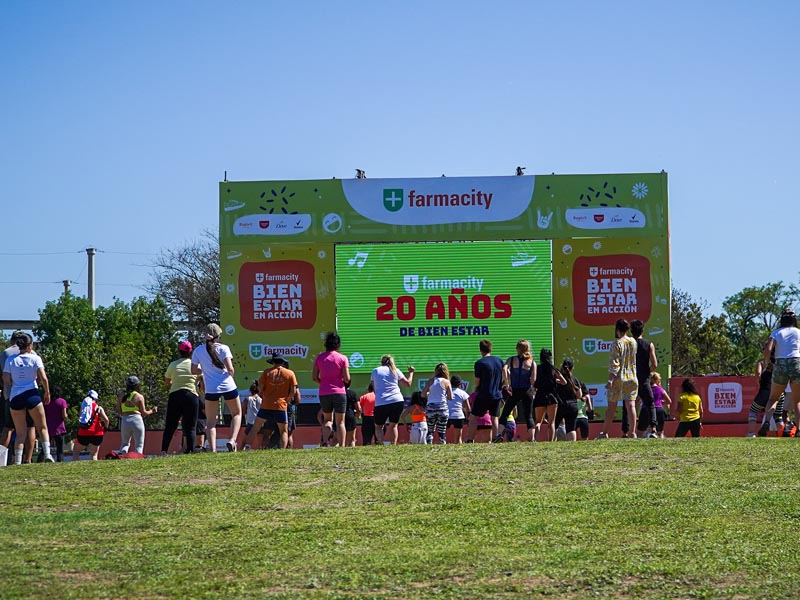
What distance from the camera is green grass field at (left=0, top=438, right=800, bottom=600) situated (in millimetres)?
6738

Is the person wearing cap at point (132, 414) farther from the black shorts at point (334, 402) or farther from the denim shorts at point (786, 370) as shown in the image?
the denim shorts at point (786, 370)

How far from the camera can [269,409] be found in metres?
15.6

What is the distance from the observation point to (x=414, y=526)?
331 inches

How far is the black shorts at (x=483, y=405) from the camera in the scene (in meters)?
17.3

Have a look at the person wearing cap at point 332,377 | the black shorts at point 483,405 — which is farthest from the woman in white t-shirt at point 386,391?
the person wearing cap at point 332,377

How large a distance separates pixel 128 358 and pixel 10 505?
37526 millimetres

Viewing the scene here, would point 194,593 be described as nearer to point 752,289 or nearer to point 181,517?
point 181,517

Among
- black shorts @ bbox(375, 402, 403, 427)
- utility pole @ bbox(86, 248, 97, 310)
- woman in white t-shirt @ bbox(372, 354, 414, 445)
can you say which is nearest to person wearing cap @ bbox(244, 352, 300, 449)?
woman in white t-shirt @ bbox(372, 354, 414, 445)

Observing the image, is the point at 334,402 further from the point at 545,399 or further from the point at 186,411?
the point at 545,399

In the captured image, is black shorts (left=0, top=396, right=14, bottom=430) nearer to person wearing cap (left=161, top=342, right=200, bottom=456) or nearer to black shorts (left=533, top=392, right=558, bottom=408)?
person wearing cap (left=161, top=342, right=200, bottom=456)

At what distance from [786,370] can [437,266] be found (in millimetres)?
14172

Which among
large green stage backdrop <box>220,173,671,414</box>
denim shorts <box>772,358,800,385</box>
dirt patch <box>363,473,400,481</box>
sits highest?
large green stage backdrop <box>220,173,671,414</box>

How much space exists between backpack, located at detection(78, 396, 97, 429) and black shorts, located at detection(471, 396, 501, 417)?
5939mm

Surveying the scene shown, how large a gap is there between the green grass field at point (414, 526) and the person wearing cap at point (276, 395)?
3.01m
